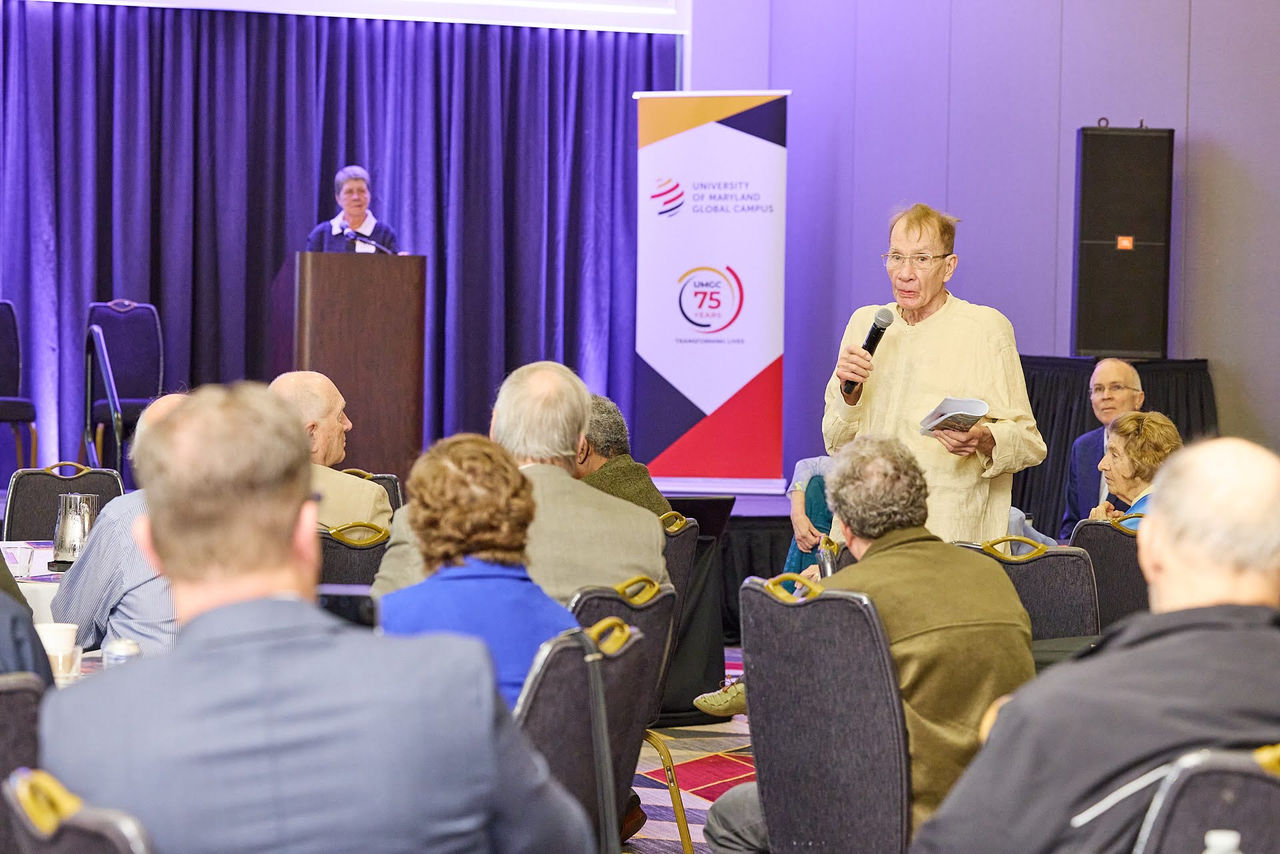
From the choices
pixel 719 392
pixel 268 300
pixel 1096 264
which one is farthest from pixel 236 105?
pixel 1096 264

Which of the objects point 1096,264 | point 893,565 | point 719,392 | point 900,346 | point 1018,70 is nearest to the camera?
point 893,565

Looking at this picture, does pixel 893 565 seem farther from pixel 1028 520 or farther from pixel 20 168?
pixel 20 168

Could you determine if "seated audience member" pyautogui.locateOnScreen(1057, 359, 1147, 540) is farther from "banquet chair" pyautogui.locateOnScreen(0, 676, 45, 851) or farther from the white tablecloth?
"banquet chair" pyautogui.locateOnScreen(0, 676, 45, 851)

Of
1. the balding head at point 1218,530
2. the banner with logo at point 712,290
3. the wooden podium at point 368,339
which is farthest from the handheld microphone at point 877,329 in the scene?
the banner with logo at point 712,290

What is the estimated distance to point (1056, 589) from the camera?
2869 mm

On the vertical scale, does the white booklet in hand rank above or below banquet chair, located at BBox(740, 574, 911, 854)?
above

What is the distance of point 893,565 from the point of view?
90.1 inches

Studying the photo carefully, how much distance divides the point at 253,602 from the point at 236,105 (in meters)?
8.17

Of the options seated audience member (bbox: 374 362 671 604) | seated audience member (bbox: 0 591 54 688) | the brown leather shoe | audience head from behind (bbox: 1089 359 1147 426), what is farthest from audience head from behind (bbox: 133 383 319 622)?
audience head from behind (bbox: 1089 359 1147 426)

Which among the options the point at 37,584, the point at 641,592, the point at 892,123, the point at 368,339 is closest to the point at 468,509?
the point at 641,592

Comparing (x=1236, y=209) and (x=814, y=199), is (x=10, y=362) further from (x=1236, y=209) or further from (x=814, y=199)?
(x=1236, y=209)

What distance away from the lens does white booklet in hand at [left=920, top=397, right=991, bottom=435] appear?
10.2 ft

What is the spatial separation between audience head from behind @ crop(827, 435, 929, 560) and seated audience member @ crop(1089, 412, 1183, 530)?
1.58 metres

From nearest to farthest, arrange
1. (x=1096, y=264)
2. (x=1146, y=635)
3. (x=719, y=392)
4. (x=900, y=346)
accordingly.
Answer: (x=1146, y=635), (x=900, y=346), (x=1096, y=264), (x=719, y=392)
